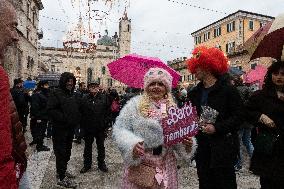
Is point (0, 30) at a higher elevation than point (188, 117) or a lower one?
higher

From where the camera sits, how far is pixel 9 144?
171cm

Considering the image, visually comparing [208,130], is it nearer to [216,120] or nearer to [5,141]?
[216,120]

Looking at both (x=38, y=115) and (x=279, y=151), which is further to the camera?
(x=38, y=115)

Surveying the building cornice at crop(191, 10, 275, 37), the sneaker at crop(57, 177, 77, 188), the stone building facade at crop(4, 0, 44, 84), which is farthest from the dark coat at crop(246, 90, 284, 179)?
the building cornice at crop(191, 10, 275, 37)

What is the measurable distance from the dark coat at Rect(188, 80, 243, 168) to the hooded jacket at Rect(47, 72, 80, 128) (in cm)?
320

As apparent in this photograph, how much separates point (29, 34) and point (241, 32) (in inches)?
1098

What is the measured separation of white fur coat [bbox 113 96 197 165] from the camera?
3.31m

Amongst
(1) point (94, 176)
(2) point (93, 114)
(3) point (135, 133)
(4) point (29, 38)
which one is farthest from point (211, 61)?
(4) point (29, 38)

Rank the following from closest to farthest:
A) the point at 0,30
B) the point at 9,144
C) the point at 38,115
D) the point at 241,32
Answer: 1. the point at 9,144
2. the point at 0,30
3. the point at 38,115
4. the point at 241,32

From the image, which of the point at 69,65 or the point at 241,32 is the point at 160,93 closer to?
the point at 241,32

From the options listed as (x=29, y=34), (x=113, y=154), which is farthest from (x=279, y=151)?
(x=29, y=34)

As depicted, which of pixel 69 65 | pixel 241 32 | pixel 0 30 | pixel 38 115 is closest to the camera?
pixel 0 30

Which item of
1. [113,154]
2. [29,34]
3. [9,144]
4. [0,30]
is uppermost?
[29,34]

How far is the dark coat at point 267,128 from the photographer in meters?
3.29
